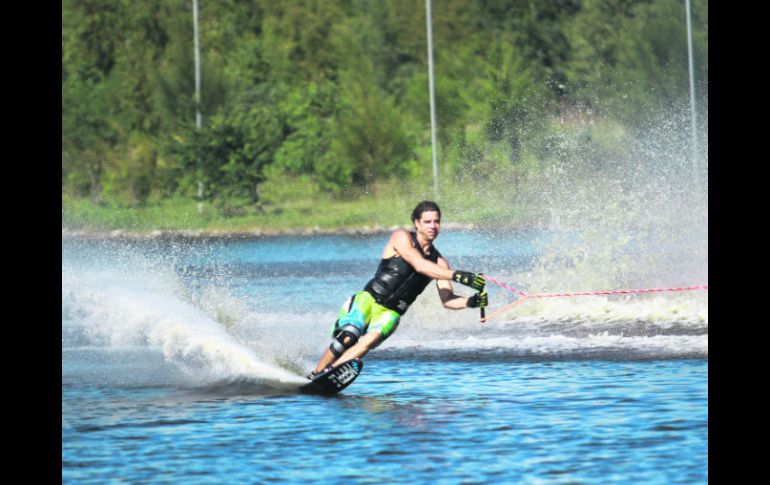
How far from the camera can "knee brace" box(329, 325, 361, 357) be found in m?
9.91

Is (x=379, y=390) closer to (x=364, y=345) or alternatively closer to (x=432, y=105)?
(x=364, y=345)

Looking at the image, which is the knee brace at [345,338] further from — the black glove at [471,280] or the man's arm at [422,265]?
the black glove at [471,280]

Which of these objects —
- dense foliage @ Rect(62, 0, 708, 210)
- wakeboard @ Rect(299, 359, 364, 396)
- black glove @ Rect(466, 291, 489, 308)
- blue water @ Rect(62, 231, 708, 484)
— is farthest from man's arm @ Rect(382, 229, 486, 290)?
dense foliage @ Rect(62, 0, 708, 210)

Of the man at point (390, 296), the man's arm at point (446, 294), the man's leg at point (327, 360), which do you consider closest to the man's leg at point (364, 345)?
the man at point (390, 296)

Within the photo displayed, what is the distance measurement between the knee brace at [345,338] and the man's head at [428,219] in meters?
0.91

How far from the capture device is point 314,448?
8.32 meters

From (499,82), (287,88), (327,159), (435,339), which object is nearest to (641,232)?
(435,339)

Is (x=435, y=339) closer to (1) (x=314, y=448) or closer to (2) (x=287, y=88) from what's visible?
(1) (x=314, y=448)

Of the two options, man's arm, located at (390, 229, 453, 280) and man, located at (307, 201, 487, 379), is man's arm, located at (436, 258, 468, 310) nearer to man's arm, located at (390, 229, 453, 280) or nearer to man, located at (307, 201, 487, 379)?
man, located at (307, 201, 487, 379)

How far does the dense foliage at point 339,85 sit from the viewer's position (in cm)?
3697

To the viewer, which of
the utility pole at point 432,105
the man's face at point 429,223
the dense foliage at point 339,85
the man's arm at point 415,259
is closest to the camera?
the man's arm at point 415,259

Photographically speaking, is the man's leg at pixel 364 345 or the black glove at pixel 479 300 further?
the man's leg at pixel 364 345
